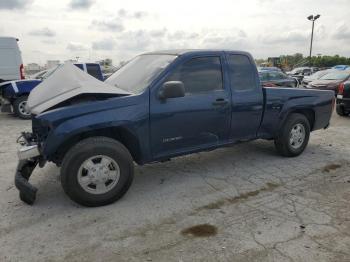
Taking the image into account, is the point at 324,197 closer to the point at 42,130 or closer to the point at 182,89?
the point at 182,89

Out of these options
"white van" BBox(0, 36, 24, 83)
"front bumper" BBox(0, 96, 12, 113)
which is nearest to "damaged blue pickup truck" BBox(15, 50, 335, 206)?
"front bumper" BBox(0, 96, 12, 113)

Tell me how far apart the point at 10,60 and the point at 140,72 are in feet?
31.3

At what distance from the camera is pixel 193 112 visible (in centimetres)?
463

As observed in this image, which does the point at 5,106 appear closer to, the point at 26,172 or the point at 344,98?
the point at 26,172

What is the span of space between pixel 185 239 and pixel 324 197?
2.05m

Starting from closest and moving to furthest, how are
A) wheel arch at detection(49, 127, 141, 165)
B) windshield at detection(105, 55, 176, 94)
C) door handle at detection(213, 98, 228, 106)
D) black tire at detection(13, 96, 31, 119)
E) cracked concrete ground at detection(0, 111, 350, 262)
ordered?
cracked concrete ground at detection(0, 111, 350, 262)
wheel arch at detection(49, 127, 141, 165)
windshield at detection(105, 55, 176, 94)
door handle at detection(213, 98, 228, 106)
black tire at detection(13, 96, 31, 119)

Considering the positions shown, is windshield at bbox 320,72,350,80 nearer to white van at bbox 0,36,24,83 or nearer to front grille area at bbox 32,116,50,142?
white van at bbox 0,36,24,83

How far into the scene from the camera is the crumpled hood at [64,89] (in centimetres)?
411

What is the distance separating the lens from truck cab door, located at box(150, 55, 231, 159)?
4422mm

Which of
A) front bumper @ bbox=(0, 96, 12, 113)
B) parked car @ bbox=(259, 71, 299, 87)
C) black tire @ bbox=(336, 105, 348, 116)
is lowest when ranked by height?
black tire @ bbox=(336, 105, 348, 116)

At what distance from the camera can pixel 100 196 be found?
159 inches

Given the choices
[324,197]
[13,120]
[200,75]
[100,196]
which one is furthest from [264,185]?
[13,120]

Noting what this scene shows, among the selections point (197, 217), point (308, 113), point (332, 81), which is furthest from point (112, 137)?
point (332, 81)

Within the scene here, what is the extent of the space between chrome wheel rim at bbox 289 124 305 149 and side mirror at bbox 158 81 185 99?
8.53ft
